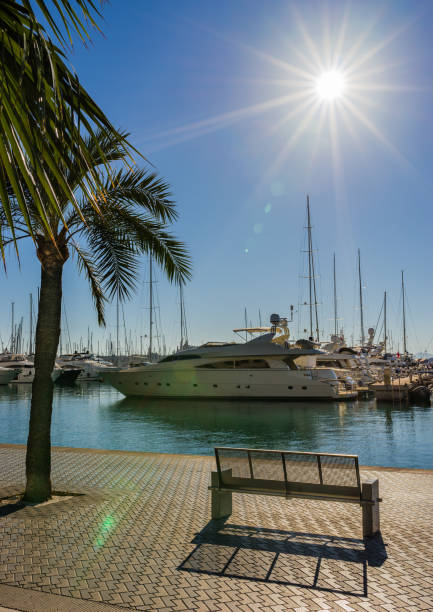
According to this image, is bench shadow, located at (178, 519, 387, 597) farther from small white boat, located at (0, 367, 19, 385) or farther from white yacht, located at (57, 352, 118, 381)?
white yacht, located at (57, 352, 118, 381)

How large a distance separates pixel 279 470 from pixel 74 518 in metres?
2.75

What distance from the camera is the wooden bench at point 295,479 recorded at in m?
5.95

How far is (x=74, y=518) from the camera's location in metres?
6.64

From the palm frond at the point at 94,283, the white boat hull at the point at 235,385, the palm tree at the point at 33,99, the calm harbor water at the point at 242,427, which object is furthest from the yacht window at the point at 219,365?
the palm tree at the point at 33,99

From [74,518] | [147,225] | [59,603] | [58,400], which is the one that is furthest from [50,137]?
[58,400]

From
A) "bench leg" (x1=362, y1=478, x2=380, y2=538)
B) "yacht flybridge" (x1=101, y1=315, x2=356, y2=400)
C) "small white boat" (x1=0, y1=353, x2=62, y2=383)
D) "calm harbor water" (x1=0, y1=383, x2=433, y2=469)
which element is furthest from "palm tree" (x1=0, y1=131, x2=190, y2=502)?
"small white boat" (x1=0, y1=353, x2=62, y2=383)

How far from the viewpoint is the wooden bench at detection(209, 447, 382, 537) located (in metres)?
5.95

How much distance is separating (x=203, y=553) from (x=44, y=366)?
3.94m

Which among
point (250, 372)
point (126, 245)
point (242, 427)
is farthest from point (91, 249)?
point (250, 372)

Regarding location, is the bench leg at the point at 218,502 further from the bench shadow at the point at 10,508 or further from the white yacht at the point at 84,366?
the white yacht at the point at 84,366

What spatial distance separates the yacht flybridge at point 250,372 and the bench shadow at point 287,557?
1241 inches

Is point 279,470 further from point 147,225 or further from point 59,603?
point 147,225

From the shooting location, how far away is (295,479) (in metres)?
6.34

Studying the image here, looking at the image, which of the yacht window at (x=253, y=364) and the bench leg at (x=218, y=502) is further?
the yacht window at (x=253, y=364)
